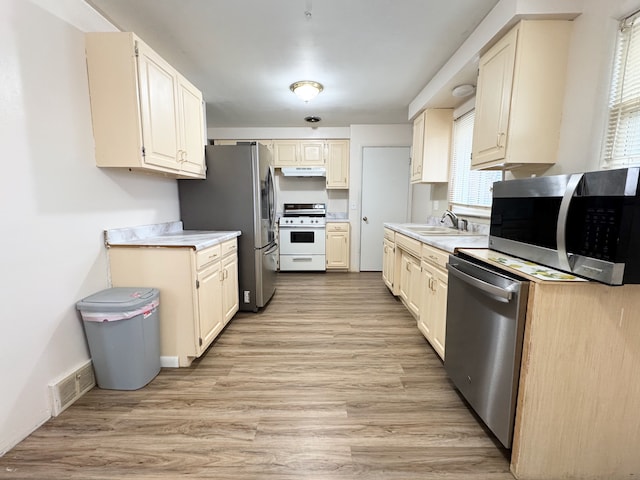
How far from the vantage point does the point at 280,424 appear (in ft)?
4.97

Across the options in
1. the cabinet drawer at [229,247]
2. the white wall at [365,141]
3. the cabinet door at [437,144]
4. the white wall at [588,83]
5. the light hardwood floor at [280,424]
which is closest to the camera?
the light hardwood floor at [280,424]

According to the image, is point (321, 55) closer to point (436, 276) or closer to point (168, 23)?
point (168, 23)

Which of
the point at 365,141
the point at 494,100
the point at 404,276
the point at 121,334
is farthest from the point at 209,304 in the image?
the point at 365,141

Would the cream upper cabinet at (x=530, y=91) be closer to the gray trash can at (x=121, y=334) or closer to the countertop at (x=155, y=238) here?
the countertop at (x=155, y=238)

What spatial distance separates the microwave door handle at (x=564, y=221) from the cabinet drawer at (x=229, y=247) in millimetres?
2279

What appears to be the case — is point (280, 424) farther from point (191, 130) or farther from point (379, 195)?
point (379, 195)

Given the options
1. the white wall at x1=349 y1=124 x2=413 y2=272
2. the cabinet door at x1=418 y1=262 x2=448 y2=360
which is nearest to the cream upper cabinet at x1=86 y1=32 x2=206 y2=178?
the cabinet door at x1=418 y1=262 x2=448 y2=360

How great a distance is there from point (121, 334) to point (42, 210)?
2.67 ft

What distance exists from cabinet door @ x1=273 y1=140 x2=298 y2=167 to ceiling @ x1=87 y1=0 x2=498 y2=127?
53.5 inches

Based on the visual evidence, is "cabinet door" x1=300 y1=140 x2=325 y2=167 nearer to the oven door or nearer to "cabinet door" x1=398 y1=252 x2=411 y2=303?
the oven door

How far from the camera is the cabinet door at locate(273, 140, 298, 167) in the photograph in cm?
482

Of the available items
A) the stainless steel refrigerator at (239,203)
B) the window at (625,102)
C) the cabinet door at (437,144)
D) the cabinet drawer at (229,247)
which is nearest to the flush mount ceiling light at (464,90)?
the cabinet door at (437,144)

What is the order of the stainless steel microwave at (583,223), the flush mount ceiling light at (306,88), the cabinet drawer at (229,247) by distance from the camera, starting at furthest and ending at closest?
the flush mount ceiling light at (306,88) → the cabinet drawer at (229,247) → the stainless steel microwave at (583,223)

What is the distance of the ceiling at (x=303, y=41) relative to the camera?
1836 millimetres
